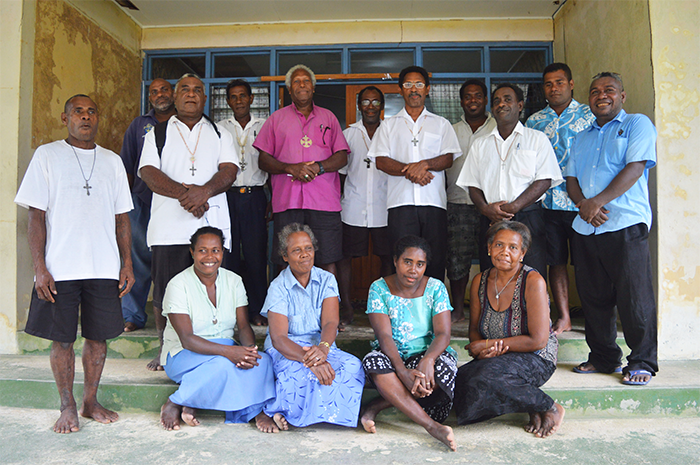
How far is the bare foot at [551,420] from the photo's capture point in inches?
105

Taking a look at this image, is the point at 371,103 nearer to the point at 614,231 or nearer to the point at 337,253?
the point at 337,253

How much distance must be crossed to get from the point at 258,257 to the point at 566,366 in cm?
242

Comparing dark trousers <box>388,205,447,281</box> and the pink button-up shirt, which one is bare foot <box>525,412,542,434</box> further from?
the pink button-up shirt

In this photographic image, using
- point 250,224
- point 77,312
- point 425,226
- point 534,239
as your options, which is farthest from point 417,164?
point 77,312

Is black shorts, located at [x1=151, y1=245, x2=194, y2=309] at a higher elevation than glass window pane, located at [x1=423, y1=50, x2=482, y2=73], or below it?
below

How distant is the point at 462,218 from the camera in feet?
13.9

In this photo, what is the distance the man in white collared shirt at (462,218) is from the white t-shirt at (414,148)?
1.33 feet

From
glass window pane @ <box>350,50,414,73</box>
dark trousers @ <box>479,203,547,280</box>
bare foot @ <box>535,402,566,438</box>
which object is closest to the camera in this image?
bare foot @ <box>535,402,566,438</box>

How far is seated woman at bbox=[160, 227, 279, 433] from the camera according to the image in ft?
9.34

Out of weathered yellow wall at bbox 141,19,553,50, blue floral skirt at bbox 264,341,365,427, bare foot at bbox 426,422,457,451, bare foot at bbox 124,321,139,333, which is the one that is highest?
weathered yellow wall at bbox 141,19,553,50

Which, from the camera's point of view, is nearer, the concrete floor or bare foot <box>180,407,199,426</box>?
the concrete floor

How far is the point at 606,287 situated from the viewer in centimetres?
335

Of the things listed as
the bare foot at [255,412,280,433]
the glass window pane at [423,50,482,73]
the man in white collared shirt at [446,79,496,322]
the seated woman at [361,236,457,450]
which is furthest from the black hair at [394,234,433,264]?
the glass window pane at [423,50,482,73]

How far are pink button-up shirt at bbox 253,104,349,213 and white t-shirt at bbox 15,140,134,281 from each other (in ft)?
4.17
